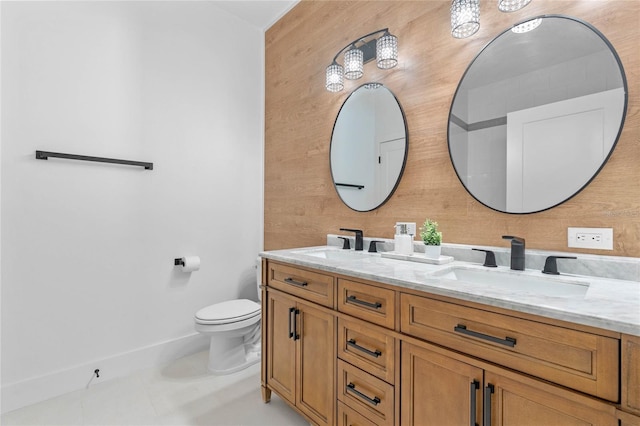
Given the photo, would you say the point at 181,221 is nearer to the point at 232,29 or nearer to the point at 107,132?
the point at 107,132

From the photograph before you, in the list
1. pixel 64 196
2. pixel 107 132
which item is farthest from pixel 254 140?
pixel 64 196

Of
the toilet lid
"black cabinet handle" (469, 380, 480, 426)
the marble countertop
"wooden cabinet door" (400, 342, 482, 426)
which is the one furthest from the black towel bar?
"black cabinet handle" (469, 380, 480, 426)

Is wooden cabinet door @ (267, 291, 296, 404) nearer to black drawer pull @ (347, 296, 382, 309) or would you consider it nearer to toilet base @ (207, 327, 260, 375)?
black drawer pull @ (347, 296, 382, 309)

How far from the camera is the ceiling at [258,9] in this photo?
2.60 m

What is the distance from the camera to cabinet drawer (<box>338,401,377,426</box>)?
126 centimetres

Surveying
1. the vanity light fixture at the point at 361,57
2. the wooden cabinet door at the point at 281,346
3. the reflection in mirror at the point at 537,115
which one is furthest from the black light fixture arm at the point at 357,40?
the wooden cabinet door at the point at 281,346

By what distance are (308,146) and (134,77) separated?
1.35 metres

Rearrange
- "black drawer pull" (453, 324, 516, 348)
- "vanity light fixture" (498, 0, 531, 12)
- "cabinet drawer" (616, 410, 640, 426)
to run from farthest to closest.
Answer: "vanity light fixture" (498, 0, 531, 12), "black drawer pull" (453, 324, 516, 348), "cabinet drawer" (616, 410, 640, 426)

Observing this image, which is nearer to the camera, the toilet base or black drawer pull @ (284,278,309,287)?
black drawer pull @ (284,278,309,287)

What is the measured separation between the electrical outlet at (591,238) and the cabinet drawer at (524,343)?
2.14 feet

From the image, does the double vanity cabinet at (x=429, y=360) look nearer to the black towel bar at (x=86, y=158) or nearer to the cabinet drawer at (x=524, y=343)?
the cabinet drawer at (x=524, y=343)

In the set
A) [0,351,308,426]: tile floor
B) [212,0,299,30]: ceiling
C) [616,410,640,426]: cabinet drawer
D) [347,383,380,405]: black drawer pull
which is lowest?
[0,351,308,426]: tile floor

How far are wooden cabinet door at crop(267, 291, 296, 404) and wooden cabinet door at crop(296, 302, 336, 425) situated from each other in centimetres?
5

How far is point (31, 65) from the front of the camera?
188 cm
